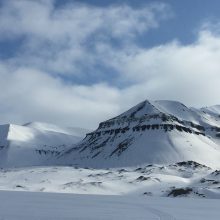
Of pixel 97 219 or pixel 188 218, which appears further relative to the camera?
pixel 188 218

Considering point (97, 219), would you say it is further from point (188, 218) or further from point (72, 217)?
point (188, 218)

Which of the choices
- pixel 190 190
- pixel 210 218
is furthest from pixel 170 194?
pixel 210 218

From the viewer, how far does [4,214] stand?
49.4 m

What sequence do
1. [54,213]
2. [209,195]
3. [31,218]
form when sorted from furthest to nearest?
[209,195] → [54,213] → [31,218]

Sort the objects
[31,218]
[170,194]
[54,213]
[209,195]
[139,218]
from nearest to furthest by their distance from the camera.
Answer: [31,218] < [139,218] < [54,213] < [209,195] < [170,194]

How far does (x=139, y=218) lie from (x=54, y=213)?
31.5 ft

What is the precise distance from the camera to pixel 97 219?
4744cm

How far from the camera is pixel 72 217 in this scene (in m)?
49.5

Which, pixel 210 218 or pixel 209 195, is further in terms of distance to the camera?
pixel 209 195

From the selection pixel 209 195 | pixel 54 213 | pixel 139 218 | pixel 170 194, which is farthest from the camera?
pixel 170 194

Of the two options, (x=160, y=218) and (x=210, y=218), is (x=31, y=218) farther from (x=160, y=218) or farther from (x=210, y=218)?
(x=210, y=218)

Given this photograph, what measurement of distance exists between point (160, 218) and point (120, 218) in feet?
14.1

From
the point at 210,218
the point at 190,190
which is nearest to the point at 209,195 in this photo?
the point at 190,190

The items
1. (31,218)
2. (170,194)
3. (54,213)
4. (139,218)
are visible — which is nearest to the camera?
(31,218)
